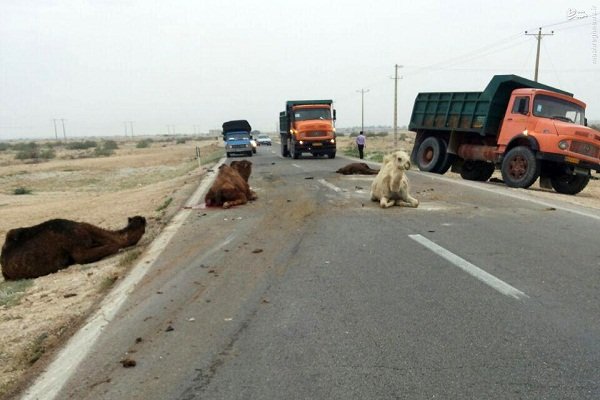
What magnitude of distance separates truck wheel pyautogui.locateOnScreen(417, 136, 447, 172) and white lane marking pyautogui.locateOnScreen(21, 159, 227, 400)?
47.2 ft

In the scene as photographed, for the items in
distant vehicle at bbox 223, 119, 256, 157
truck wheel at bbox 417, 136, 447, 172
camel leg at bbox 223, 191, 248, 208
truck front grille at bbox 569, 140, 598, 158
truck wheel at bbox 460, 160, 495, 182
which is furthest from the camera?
distant vehicle at bbox 223, 119, 256, 157

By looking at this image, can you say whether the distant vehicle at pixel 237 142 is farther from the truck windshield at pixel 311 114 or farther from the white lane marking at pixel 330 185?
the white lane marking at pixel 330 185

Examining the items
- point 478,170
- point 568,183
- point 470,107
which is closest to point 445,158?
point 478,170

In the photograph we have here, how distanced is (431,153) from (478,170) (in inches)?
80.5

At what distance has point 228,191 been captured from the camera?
1209 centimetres

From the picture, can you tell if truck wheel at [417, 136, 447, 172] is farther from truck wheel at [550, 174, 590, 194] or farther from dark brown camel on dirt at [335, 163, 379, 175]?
truck wheel at [550, 174, 590, 194]

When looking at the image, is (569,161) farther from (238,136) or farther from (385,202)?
(238,136)

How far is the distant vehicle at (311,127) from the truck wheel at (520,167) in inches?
576

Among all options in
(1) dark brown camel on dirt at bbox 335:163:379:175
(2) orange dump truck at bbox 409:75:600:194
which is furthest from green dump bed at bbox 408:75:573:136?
(1) dark brown camel on dirt at bbox 335:163:379:175

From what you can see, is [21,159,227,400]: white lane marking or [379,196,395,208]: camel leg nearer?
[21,159,227,400]: white lane marking

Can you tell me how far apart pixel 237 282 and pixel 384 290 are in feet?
5.48

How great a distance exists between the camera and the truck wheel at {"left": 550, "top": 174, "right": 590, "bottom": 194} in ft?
51.7

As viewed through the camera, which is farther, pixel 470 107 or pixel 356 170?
pixel 356 170

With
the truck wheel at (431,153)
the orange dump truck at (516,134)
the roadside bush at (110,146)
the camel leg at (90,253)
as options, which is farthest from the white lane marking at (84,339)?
the roadside bush at (110,146)
